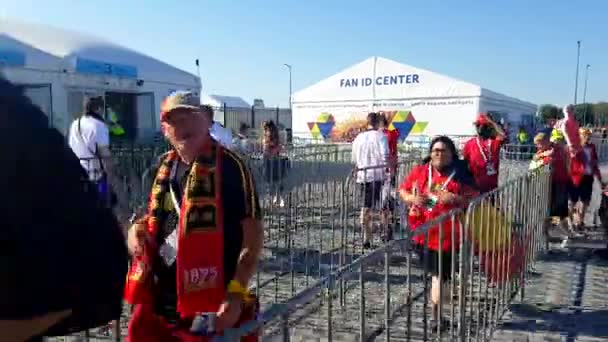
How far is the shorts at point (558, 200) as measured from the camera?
780 cm

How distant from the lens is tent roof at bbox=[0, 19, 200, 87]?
13680 mm

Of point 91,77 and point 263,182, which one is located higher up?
point 91,77

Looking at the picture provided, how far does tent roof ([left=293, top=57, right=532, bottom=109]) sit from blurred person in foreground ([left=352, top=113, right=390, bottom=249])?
14697 mm

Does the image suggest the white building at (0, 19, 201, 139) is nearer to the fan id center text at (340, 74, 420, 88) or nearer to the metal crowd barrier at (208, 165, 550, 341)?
the fan id center text at (340, 74, 420, 88)

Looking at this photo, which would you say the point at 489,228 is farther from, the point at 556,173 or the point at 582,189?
the point at 582,189

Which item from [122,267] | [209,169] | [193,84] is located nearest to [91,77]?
[193,84]

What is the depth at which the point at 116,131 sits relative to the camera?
16.2 metres

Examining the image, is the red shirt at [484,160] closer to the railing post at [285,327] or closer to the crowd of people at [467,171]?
the crowd of people at [467,171]

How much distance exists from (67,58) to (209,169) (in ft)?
44.1

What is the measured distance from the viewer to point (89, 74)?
1522 cm

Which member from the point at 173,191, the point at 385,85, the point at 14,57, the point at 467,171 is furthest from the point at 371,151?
the point at 385,85

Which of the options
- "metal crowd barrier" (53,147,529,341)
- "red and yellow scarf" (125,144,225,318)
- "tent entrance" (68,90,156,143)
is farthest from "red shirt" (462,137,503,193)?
"tent entrance" (68,90,156,143)

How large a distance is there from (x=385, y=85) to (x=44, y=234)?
23.2m

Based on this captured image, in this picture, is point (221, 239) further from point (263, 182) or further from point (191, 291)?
point (263, 182)
